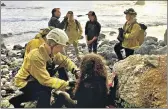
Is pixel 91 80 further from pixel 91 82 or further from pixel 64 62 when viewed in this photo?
pixel 64 62

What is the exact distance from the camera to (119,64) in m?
6.06

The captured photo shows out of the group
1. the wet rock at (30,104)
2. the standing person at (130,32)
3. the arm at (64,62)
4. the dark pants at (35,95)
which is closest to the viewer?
the dark pants at (35,95)

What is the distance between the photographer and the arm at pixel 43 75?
14.9 feet

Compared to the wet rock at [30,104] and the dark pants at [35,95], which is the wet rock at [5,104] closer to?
the wet rock at [30,104]

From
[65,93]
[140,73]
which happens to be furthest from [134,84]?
[65,93]

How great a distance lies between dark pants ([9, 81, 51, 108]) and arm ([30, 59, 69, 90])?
129mm

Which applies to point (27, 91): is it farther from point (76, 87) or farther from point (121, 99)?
point (121, 99)

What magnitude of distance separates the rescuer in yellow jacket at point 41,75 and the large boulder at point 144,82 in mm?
1116

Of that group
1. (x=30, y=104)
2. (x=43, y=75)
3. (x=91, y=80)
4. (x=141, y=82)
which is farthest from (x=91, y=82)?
(x=141, y=82)

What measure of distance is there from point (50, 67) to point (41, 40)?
2.92ft

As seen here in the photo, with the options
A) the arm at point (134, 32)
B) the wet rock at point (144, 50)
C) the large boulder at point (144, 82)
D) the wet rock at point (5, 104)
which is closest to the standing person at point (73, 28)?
the arm at point (134, 32)

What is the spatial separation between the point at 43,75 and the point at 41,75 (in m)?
0.03

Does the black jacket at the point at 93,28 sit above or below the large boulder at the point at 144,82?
above

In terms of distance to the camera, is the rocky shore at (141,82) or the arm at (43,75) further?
the rocky shore at (141,82)
